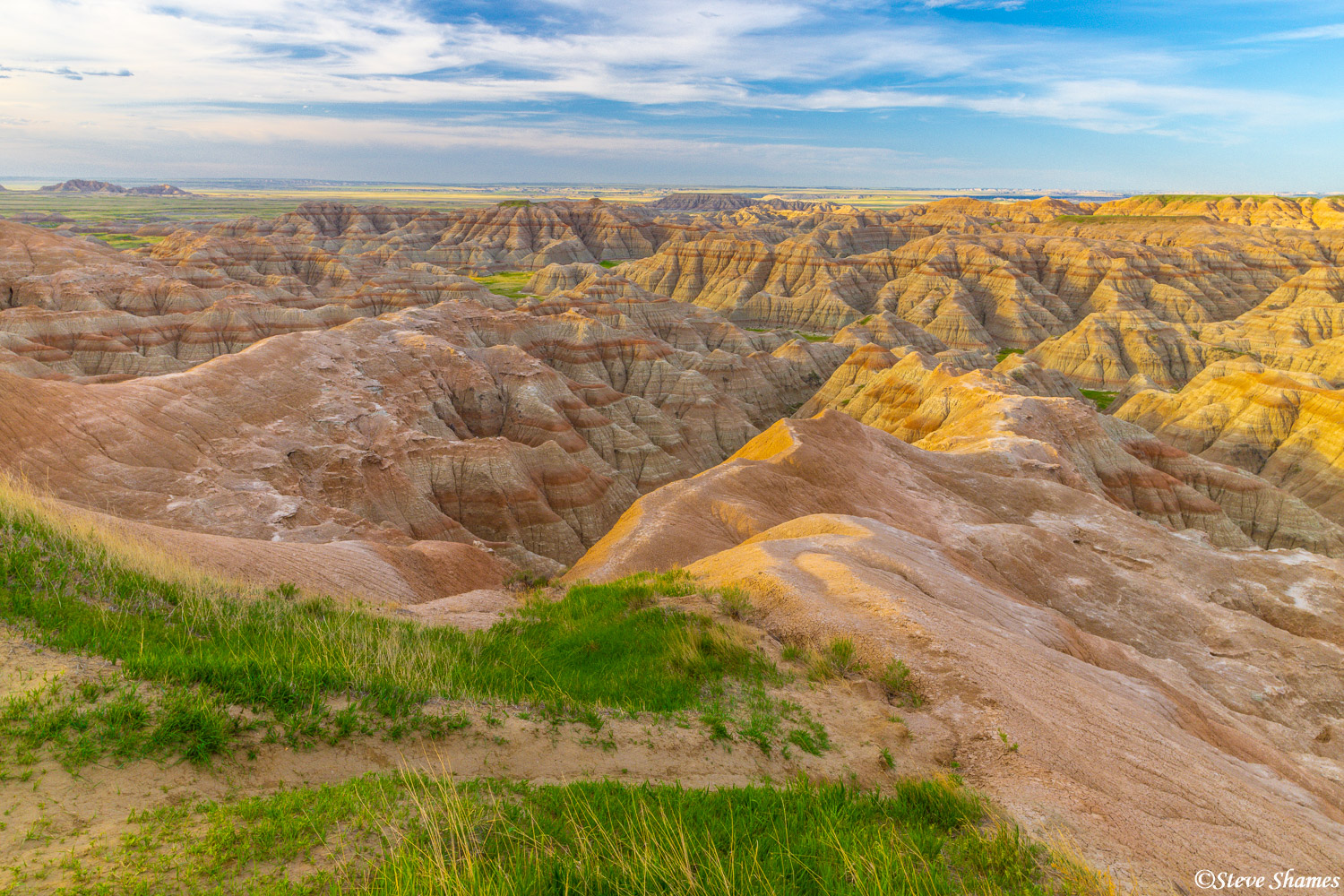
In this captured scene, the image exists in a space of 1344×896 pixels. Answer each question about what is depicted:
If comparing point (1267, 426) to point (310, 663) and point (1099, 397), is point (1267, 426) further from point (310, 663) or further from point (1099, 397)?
point (310, 663)

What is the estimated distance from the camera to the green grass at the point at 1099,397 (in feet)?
262

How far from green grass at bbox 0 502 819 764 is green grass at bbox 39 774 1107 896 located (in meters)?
1.14

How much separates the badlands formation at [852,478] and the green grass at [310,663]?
2.35 meters

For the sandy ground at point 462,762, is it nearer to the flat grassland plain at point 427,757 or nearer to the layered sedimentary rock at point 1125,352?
the flat grassland plain at point 427,757

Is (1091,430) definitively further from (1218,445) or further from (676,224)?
(676,224)

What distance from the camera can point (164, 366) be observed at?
50.4 metres

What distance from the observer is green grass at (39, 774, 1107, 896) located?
423 centimetres

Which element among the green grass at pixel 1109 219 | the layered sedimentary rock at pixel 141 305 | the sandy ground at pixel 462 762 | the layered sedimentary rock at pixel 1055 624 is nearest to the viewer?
the sandy ground at pixel 462 762

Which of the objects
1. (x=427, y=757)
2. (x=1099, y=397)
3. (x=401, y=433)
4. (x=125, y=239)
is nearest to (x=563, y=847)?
(x=427, y=757)

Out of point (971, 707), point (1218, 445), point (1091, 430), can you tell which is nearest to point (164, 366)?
point (971, 707)

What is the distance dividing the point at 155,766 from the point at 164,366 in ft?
190

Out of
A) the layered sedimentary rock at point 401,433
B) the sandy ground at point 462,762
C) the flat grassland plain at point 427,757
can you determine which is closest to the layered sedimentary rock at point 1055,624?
the sandy ground at point 462,762

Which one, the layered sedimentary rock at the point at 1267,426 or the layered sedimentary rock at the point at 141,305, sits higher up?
the layered sedimentary rock at the point at 141,305

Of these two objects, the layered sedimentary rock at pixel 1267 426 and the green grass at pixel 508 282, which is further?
the green grass at pixel 508 282
